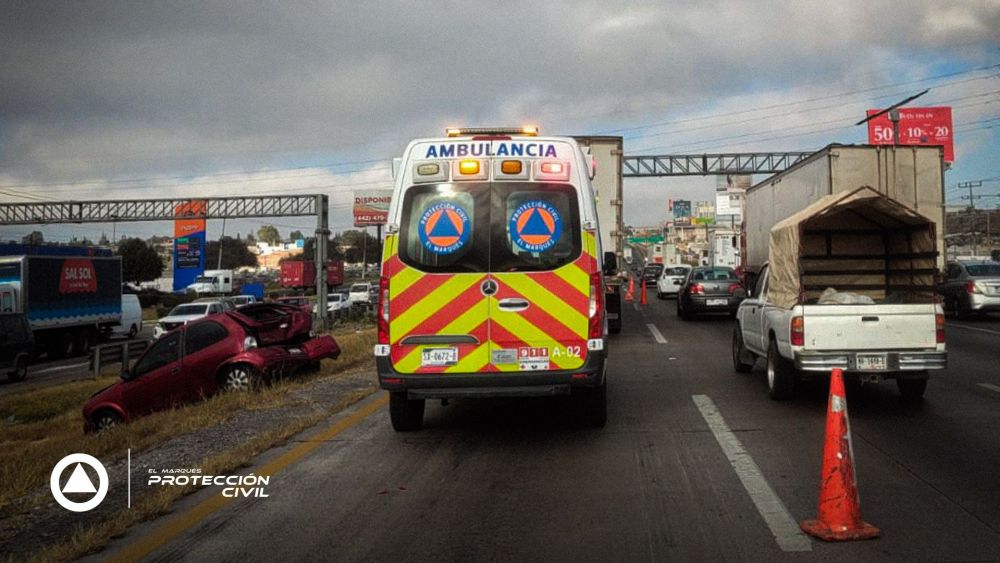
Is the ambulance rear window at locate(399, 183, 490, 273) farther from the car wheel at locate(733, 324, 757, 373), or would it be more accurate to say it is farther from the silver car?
the silver car

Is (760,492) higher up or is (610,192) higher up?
(610,192)

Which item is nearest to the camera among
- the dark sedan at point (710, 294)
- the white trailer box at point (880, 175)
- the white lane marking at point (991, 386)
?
the white lane marking at point (991, 386)

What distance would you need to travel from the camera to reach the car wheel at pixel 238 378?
12394mm

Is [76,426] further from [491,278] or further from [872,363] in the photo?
[872,363]

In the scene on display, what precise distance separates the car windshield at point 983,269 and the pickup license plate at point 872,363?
57.8 feet

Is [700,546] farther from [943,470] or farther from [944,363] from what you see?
[944,363]

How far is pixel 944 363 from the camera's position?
8516mm

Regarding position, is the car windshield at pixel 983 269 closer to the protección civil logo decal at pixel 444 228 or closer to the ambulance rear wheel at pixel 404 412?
the ambulance rear wheel at pixel 404 412

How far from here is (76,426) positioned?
13984 mm

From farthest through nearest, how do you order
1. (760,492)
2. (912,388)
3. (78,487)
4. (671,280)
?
(671,280) → (912,388) → (78,487) → (760,492)

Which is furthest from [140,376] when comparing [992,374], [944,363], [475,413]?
[992,374]

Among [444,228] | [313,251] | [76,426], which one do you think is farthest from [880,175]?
[313,251]

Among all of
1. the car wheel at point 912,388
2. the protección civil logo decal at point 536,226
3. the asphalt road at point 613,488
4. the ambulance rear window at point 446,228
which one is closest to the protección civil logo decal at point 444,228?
the ambulance rear window at point 446,228

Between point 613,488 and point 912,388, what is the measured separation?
17.8 feet
